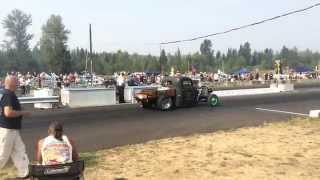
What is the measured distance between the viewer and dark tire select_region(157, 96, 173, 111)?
22.5m

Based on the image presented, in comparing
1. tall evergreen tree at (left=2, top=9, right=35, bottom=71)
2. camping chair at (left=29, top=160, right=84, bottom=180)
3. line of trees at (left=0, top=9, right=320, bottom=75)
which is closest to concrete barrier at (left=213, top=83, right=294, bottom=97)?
camping chair at (left=29, top=160, right=84, bottom=180)

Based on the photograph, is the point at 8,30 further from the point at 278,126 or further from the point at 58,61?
the point at 278,126

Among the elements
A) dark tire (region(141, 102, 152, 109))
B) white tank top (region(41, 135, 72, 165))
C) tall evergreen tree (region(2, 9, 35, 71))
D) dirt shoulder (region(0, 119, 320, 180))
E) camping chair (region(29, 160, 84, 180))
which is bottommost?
dirt shoulder (region(0, 119, 320, 180))

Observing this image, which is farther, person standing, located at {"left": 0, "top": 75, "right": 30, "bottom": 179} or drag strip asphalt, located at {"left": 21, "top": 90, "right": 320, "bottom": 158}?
drag strip asphalt, located at {"left": 21, "top": 90, "right": 320, "bottom": 158}

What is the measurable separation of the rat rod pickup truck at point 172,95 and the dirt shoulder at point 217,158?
8371mm

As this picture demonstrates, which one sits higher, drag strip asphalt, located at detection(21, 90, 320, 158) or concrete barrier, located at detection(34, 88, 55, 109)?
concrete barrier, located at detection(34, 88, 55, 109)

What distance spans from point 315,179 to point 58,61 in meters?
82.4

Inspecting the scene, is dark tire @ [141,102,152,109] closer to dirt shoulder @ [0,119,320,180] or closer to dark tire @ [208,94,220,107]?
dark tire @ [208,94,220,107]

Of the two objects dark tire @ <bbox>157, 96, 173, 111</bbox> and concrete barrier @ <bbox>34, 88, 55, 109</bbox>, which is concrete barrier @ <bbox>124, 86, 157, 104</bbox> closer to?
concrete barrier @ <bbox>34, 88, 55, 109</bbox>

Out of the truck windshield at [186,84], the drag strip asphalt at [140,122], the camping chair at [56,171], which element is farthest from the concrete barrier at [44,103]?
the camping chair at [56,171]

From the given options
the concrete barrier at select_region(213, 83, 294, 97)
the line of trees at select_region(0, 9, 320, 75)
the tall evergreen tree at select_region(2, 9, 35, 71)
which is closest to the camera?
the concrete barrier at select_region(213, 83, 294, 97)

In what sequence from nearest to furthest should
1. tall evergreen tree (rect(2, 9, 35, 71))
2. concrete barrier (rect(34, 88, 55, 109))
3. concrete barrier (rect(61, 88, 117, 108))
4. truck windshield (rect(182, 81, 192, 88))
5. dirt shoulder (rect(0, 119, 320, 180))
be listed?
1. dirt shoulder (rect(0, 119, 320, 180))
2. truck windshield (rect(182, 81, 192, 88))
3. concrete barrier (rect(34, 88, 55, 109))
4. concrete barrier (rect(61, 88, 117, 108))
5. tall evergreen tree (rect(2, 9, 35, 71))

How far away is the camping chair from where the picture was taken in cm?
711

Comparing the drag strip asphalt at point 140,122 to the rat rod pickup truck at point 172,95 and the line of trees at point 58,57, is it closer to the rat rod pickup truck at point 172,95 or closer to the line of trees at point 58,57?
the rat rod pickup truck at point 172,95
